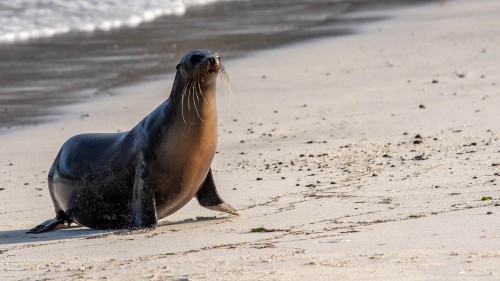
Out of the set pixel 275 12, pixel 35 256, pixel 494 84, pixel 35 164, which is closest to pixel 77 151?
pixel 35 256

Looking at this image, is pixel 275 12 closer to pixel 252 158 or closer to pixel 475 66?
pixel 475 66

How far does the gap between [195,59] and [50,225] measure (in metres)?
1.32

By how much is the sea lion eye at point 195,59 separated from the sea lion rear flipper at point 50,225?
129 centimetres

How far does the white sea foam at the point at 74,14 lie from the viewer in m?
19.7

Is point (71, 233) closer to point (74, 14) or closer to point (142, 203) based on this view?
point (142, 203)

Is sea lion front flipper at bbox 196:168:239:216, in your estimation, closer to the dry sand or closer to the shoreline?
the dry sand

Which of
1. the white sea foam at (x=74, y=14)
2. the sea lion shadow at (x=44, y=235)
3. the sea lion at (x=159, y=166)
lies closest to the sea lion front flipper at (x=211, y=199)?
the sea lion at (x=159, y=166)

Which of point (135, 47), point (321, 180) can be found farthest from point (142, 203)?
point (135, 47)

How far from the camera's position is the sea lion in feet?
21.9

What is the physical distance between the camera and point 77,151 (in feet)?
23.7

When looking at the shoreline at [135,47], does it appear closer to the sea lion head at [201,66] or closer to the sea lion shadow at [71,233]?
the sea lion shadow at [71,233]

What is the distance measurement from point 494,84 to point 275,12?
37.8 ft

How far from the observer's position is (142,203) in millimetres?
6707

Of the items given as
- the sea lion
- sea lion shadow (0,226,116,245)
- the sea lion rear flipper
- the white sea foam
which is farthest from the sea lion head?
the white sea foam
